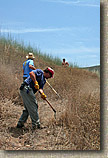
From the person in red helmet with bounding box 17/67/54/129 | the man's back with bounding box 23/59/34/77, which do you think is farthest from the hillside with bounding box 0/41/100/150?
the man's back with bounding box 23/59/34/77

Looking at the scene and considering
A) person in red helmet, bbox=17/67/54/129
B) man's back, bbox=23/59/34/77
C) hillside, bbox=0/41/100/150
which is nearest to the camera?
hillside, bbox=0/41/100/150

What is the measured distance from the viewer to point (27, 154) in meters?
2.87

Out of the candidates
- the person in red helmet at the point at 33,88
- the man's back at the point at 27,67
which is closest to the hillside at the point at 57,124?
the person in red helmet at the point at 33,88

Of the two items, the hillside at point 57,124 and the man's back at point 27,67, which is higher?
the man's back at point 27,67

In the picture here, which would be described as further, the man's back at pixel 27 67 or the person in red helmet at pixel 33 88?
the man's back at pixel 27 67

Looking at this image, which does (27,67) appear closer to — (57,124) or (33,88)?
(33,88)

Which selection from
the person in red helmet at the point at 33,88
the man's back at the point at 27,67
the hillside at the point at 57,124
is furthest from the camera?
the man's back at the point at 27,67

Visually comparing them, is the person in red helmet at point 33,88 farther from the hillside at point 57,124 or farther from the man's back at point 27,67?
the man's back at point 27,67

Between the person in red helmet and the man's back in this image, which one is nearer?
the person in red helmet

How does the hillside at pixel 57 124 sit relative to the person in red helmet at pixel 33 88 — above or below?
below

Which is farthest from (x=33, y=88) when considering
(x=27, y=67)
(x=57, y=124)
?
(x=27, y=67)

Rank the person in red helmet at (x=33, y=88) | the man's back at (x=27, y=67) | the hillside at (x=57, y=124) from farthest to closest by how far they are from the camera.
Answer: the man's back at (x=27, y=67), the person in red helmet at (x=33, y=88), the hillside at (x=57, y=124)

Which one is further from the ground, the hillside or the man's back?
the man's back

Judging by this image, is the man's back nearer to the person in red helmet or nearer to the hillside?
the hillside
